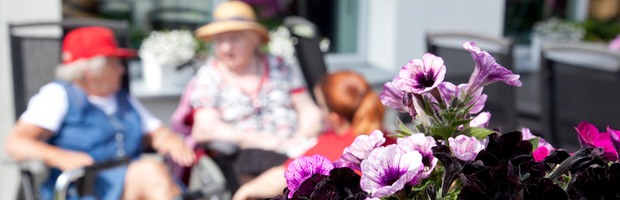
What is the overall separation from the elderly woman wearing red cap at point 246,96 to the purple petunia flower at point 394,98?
2126mm

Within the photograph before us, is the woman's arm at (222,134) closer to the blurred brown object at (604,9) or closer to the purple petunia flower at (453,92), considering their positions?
the purple petunia flower at (453,92)

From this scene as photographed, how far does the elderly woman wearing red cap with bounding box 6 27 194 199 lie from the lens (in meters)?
2.65

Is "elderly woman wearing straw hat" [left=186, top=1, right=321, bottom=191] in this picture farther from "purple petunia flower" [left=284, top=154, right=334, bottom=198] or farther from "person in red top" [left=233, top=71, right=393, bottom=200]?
"purple petunia flower" [left=284, top=154, right=334, bottom=198]

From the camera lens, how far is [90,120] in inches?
110

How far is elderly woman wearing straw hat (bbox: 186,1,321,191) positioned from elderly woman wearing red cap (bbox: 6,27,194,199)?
246 millimetres

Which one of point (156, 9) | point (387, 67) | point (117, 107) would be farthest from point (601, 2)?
point (117, 107)

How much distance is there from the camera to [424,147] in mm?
840

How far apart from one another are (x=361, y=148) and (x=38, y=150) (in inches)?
78.0

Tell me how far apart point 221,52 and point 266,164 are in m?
0.79

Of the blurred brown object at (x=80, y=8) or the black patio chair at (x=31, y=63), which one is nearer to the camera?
the black patio chair at (x=31, y=63)

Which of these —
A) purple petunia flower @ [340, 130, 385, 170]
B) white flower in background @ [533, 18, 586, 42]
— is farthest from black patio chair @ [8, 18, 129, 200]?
white flower in background @ [533, 18, 586, 42]

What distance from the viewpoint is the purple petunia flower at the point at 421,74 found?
0.84 meters

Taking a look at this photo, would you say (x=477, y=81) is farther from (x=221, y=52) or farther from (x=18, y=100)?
(x=221, y=52)

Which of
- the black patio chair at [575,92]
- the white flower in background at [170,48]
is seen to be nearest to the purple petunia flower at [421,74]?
the black patio chair at [575,92]
